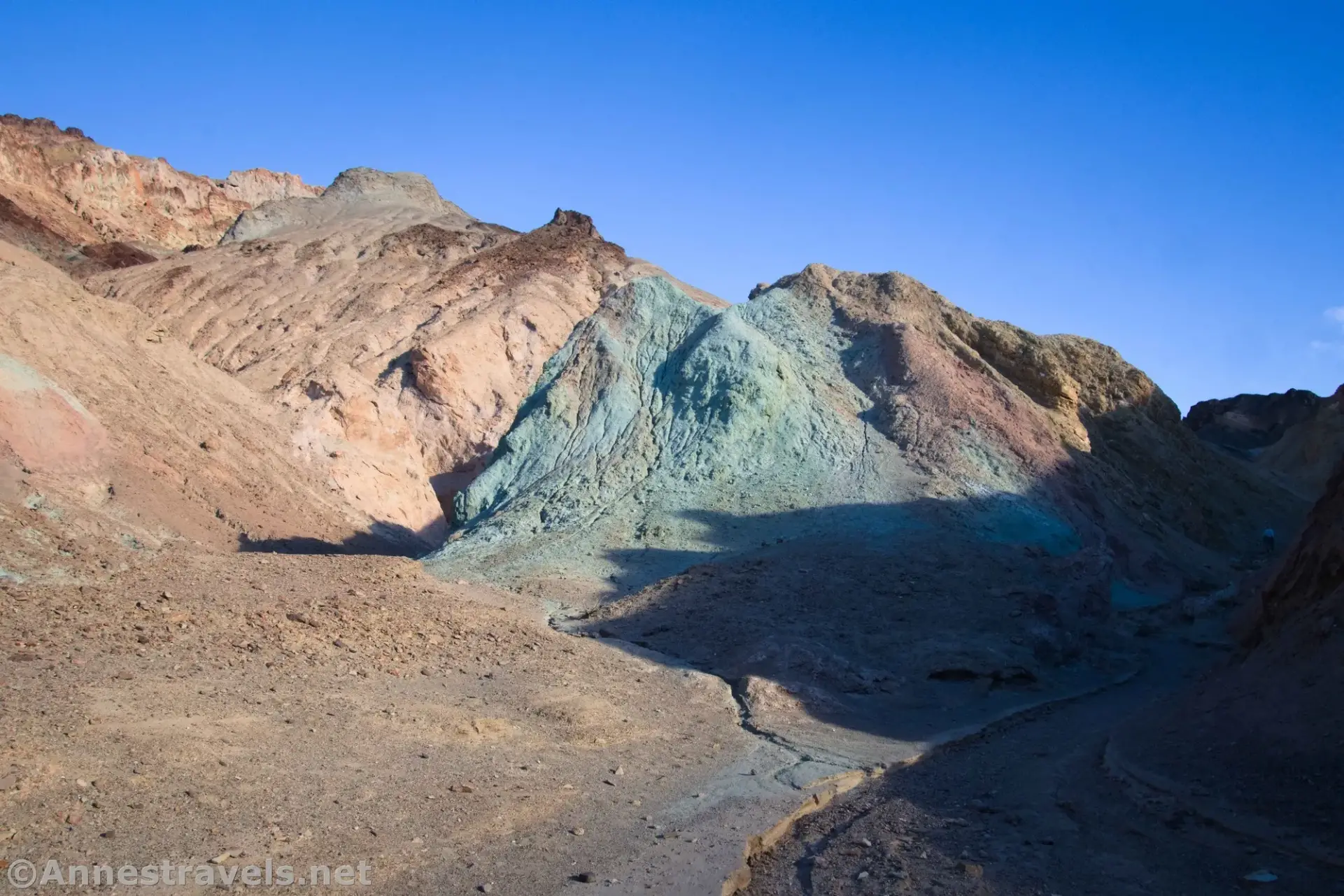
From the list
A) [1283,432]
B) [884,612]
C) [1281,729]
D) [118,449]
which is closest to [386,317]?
[118,449]

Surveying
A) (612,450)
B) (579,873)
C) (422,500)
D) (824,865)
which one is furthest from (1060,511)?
(422,500)

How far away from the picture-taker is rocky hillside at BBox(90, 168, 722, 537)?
2625 cm

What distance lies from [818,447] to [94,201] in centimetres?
4858

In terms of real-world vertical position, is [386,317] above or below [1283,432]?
below

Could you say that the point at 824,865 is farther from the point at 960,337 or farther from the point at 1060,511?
the point at 960,337

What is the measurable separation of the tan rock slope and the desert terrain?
0.10m

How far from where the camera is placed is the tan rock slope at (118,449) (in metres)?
13.2

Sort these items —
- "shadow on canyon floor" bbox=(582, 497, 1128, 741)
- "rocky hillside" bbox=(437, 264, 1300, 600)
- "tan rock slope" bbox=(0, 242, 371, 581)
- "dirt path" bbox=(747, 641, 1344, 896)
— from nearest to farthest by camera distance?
"dirt path" bbox=(747, 641, 1344, 896) → "shadow on canyon floor" bbox=(582, 497, 1128, 741) → "tan rock slope" bbox=(0, 242, 371, 581) → "rocky hillside" bbox=(437, 264, 1300, 600)

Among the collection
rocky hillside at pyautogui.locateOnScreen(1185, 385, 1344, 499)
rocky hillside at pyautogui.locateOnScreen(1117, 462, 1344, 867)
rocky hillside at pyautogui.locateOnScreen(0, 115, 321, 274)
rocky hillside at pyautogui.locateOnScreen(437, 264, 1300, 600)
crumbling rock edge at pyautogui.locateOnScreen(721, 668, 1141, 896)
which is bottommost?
crumbling rock edge at pyautogui.locateOnScreen(721, 668, 1141, 896)

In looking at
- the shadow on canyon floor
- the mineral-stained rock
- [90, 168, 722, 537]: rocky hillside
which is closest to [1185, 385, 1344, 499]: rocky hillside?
the shadow on canyon floor

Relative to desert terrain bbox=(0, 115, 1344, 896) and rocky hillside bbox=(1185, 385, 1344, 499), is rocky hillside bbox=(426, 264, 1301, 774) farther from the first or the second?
rocky hillside bbox=(1185, 385, 1344, 499)

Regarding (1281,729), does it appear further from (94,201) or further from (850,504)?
(94,201)

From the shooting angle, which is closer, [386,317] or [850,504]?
[850,504]

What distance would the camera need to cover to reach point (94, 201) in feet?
168
